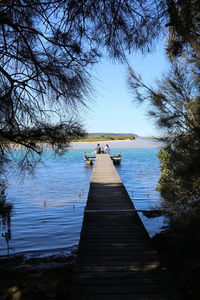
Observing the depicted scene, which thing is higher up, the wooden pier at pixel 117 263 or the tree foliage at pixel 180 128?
the tree foliage at pixel 180 128

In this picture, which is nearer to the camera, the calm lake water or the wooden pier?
the wooden pier

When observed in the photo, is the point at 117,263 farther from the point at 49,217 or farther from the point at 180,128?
the point at 49,217

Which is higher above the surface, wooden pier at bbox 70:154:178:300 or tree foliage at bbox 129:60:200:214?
tree foliage at bbox 129:60:200:214

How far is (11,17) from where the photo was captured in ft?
8.84

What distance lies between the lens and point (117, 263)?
3.63 metres

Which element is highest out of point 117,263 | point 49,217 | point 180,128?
point 180,128

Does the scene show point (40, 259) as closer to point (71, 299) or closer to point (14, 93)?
point (71, 299)

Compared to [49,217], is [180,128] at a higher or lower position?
higher

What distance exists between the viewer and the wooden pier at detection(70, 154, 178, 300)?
289cm

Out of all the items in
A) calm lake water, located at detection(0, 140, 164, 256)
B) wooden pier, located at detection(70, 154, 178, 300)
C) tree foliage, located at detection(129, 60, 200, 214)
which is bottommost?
calm lake water, located at detection(0, 140, 164, 256)

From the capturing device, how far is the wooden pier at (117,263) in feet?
9.50

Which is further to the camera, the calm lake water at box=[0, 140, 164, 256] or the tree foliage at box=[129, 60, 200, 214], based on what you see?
the calm lake water at box=[0, 140, 164, 256]

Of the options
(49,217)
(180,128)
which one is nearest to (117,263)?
(180,128)

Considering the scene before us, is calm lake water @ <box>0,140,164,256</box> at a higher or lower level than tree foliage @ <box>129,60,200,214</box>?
lower
